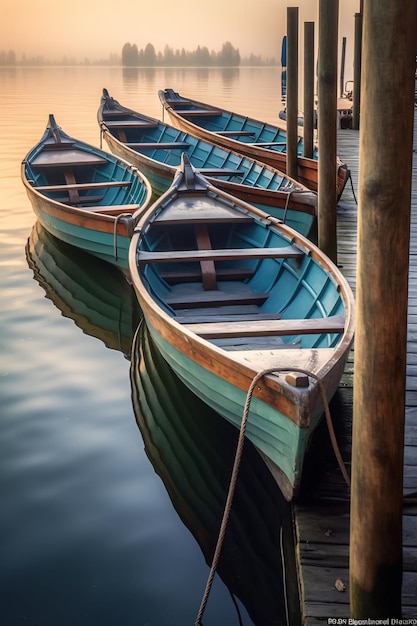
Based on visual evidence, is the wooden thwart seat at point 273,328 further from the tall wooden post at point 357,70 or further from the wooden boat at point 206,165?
the tall wooden post at point 357,70

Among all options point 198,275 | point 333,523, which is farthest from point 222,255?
point 333,523

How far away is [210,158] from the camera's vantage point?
1584 cm

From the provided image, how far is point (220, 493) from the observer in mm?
5883

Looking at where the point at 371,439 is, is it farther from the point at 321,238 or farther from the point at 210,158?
the point at 210,158

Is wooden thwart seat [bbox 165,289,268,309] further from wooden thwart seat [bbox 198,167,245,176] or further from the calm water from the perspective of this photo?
wooden thwart seat [bbox 198,167,245,176]

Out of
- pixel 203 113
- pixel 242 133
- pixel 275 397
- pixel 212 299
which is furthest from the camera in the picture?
pixel 203 113

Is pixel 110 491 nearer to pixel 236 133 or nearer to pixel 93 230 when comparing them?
pixel 93 230

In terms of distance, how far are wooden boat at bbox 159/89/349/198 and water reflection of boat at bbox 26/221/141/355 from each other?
13.8 feet

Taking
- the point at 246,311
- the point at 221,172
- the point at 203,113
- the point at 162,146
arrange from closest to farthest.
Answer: the point at 246,311
the point at 221,172
the point at 162,146
the point at 203,113

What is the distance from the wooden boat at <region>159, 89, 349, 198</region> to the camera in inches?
534

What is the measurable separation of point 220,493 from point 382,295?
3.18 meters

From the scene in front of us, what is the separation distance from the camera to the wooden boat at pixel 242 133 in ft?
44.5

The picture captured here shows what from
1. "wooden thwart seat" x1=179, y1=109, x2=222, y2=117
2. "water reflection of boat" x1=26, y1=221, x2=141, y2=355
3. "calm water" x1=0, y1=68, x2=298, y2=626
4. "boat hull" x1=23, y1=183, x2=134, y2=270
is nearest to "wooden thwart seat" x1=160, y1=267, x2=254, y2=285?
"calm water" x1=0, y1=68, x2=298, y2=626

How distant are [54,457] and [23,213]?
11820 mm
